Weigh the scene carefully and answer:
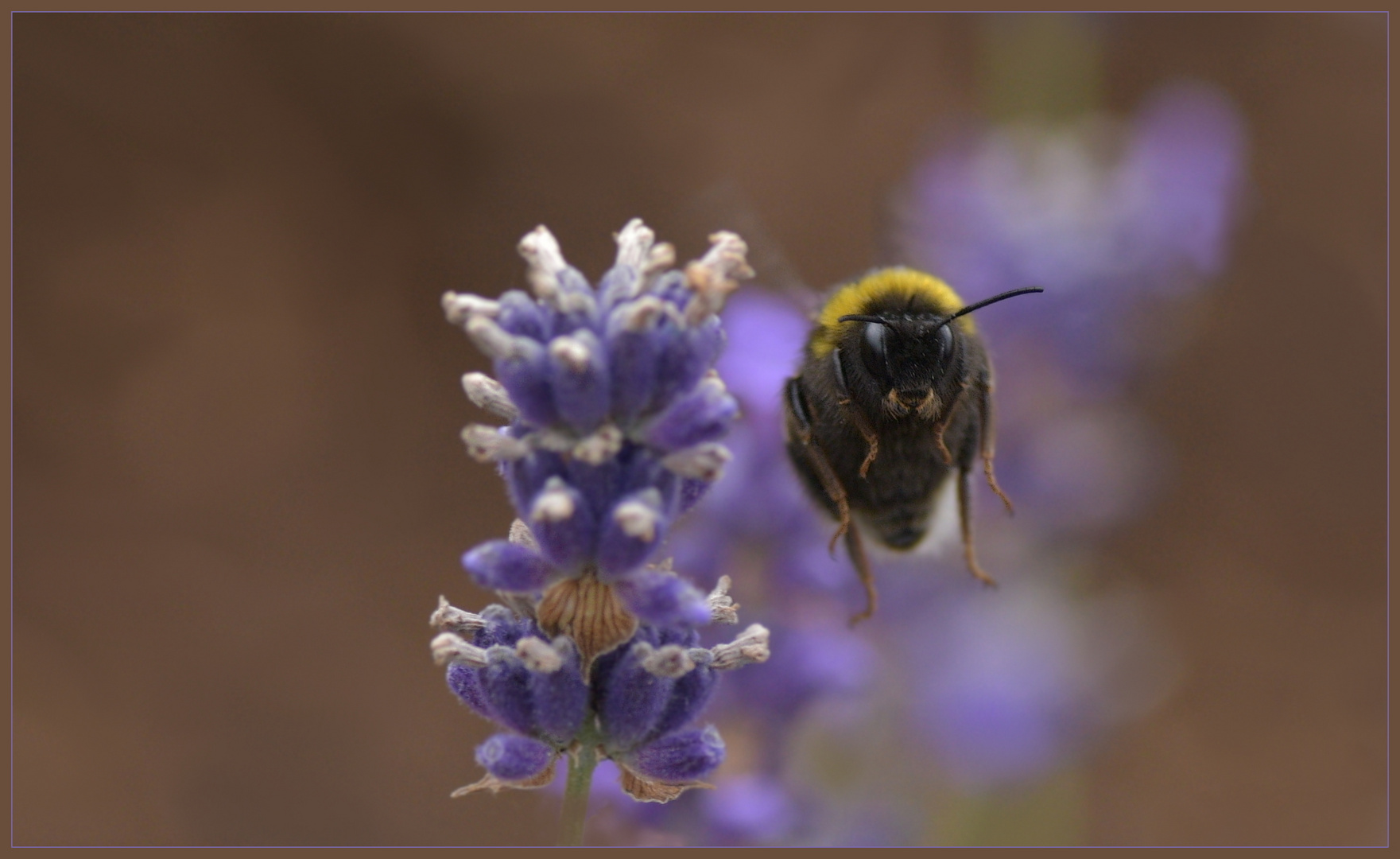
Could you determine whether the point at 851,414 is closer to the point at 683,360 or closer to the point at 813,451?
the point at 813,451

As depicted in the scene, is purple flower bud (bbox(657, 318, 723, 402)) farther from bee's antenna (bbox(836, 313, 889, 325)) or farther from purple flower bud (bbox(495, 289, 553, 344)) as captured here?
bee's antenna (bbox(836, 313, 889, 325))

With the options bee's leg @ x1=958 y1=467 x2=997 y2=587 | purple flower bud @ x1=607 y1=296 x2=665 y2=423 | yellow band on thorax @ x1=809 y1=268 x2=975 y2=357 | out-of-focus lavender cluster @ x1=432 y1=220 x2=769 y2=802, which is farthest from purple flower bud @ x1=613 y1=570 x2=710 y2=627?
bee's leg @ x1=958 y1=467 x2=997 y2=587

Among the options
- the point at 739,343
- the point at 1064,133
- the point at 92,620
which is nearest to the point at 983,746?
the point at 739,343

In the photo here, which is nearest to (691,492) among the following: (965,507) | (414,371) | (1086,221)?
(965,507)

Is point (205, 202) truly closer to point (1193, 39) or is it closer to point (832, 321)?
point (832, 321)

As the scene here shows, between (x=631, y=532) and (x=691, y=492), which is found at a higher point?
(x=691, y=492)

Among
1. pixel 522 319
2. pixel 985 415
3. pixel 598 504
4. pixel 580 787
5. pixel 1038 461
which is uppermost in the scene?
pixel 1038 461
